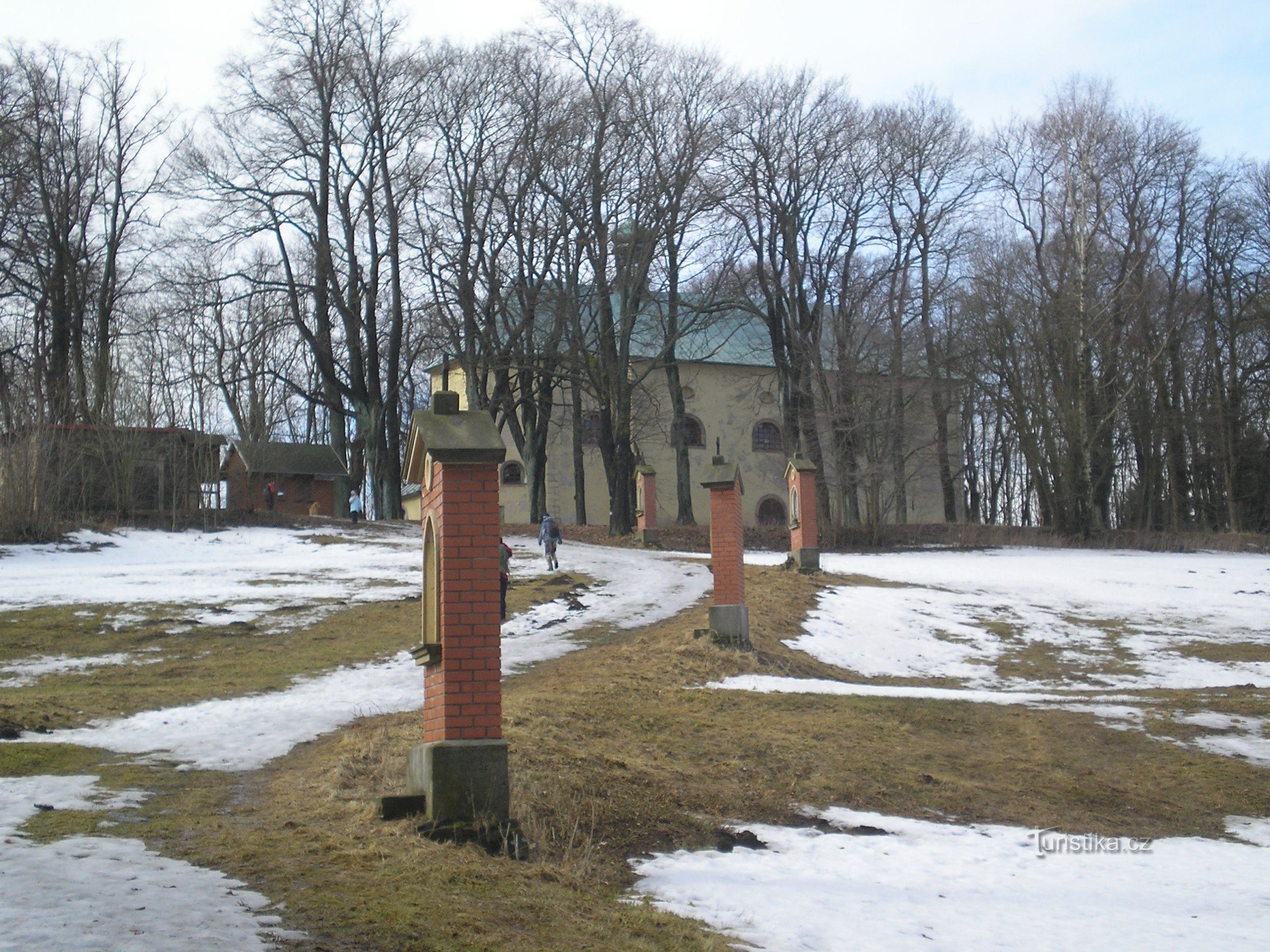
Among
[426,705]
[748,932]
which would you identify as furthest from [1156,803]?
[426,705]

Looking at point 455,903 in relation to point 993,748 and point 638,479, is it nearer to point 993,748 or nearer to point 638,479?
point 993,748

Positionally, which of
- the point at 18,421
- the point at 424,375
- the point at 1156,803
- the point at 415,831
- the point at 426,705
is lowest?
the point at 1156,803

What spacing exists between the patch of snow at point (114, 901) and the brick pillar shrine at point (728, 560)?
9030 millimetres

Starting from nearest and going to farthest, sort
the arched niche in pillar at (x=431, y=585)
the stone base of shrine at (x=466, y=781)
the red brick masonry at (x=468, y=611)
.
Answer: the stone base of shrine at (x=466, y=781) < the red brick masonry at (x=468, y=611) < the arched niche in pillar at (x=431, y=585)

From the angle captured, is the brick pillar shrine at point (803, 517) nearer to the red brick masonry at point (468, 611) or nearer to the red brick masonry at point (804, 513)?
the red brick masonry at point (804, 513)

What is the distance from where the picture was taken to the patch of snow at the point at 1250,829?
8.06 metres

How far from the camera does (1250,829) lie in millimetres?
8328

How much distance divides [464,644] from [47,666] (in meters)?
10.4

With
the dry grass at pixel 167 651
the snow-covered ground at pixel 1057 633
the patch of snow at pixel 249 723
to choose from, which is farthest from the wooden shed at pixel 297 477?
the patch of snow at pixel 249 723

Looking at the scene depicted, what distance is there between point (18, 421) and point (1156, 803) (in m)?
25.9

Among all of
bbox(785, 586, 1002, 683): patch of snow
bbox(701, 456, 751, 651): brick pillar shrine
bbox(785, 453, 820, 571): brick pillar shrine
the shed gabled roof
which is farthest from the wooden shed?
bbox(701, 456, 751, 651): brick pillar shrine

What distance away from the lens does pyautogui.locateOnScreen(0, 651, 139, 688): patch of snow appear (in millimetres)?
13867

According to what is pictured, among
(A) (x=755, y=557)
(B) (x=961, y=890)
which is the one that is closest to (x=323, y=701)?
(B) (x=961, y=890)

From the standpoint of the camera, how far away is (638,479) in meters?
32.9
